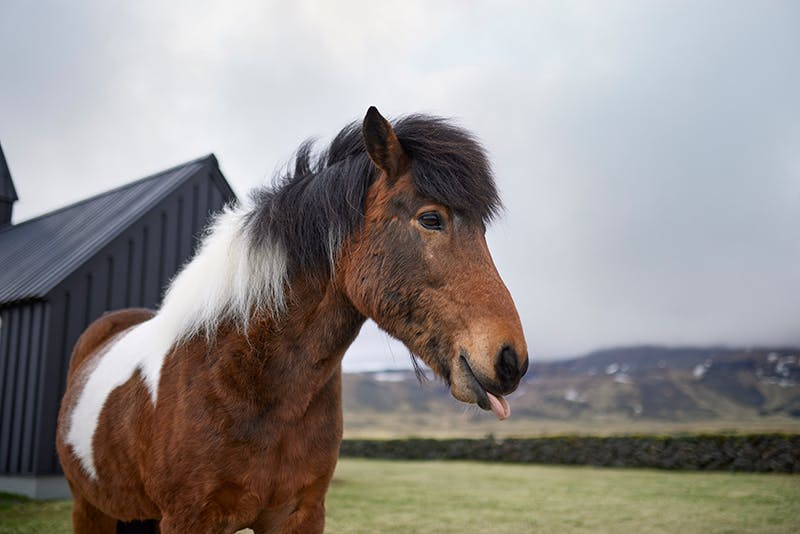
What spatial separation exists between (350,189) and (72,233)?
34.7ft

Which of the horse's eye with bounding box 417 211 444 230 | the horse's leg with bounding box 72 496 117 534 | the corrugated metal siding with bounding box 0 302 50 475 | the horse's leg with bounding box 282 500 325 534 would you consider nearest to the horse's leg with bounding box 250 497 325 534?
the horse's leg with bounding box 282 500 325 534

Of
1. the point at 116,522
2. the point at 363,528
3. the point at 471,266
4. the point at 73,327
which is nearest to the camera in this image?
the point at 471,266

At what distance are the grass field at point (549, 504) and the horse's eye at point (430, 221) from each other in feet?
19.9

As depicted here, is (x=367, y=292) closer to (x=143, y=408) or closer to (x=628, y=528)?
(x=143, y=408)

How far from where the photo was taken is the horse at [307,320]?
2.17 m

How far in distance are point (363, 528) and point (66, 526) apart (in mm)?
3353

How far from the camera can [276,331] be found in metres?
2.55

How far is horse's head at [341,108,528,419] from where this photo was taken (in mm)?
2006

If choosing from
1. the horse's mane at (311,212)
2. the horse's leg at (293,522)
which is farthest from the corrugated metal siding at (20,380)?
the horse's leg at (293,522)

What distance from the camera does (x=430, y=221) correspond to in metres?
2.28

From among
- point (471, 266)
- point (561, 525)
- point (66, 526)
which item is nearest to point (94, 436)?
point (471, 266)

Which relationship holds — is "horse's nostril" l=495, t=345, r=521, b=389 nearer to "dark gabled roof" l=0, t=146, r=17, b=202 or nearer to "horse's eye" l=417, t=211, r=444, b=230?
"horse's eye" l=417, t=211, r=444, b=230

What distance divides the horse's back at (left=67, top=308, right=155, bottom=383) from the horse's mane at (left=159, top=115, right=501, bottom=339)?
2.09 meters

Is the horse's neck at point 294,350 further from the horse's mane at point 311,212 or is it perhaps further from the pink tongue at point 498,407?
the pink tongue at point 498,407
